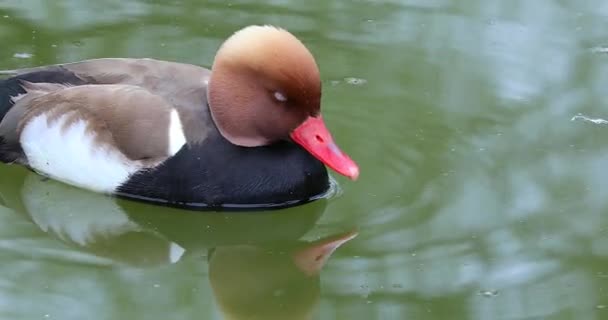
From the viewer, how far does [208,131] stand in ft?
18.6

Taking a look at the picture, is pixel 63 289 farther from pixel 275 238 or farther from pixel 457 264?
pixel 457 264

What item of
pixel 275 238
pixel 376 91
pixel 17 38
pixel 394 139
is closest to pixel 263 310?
pixel 275 238

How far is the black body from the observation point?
564 centimetres

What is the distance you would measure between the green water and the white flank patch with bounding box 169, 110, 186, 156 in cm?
31

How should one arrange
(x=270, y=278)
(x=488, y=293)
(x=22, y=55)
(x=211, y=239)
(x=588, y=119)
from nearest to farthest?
(x=488, y=293), (x=270, y=278), (x=211, y=239), (x=588, y=119), (x=22, y=55)

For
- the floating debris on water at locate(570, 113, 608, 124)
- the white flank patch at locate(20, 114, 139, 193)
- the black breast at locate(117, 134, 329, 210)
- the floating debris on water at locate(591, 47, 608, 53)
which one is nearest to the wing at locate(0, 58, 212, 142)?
the black breast at locate(117, 134, 329, 210)

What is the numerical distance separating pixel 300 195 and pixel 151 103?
76 centimetres

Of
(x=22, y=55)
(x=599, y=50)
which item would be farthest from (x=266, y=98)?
(x=599, y=50)

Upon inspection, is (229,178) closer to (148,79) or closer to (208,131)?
(208,131)

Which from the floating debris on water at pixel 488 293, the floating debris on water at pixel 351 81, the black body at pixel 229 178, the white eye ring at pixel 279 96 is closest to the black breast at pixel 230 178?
the black body at pixel 229 178

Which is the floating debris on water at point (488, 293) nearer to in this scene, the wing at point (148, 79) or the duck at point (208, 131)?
the duck at point (208, 131)

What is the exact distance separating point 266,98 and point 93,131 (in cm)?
78

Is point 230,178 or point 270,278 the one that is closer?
point 270,278

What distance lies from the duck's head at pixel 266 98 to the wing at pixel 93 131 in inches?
8.9
